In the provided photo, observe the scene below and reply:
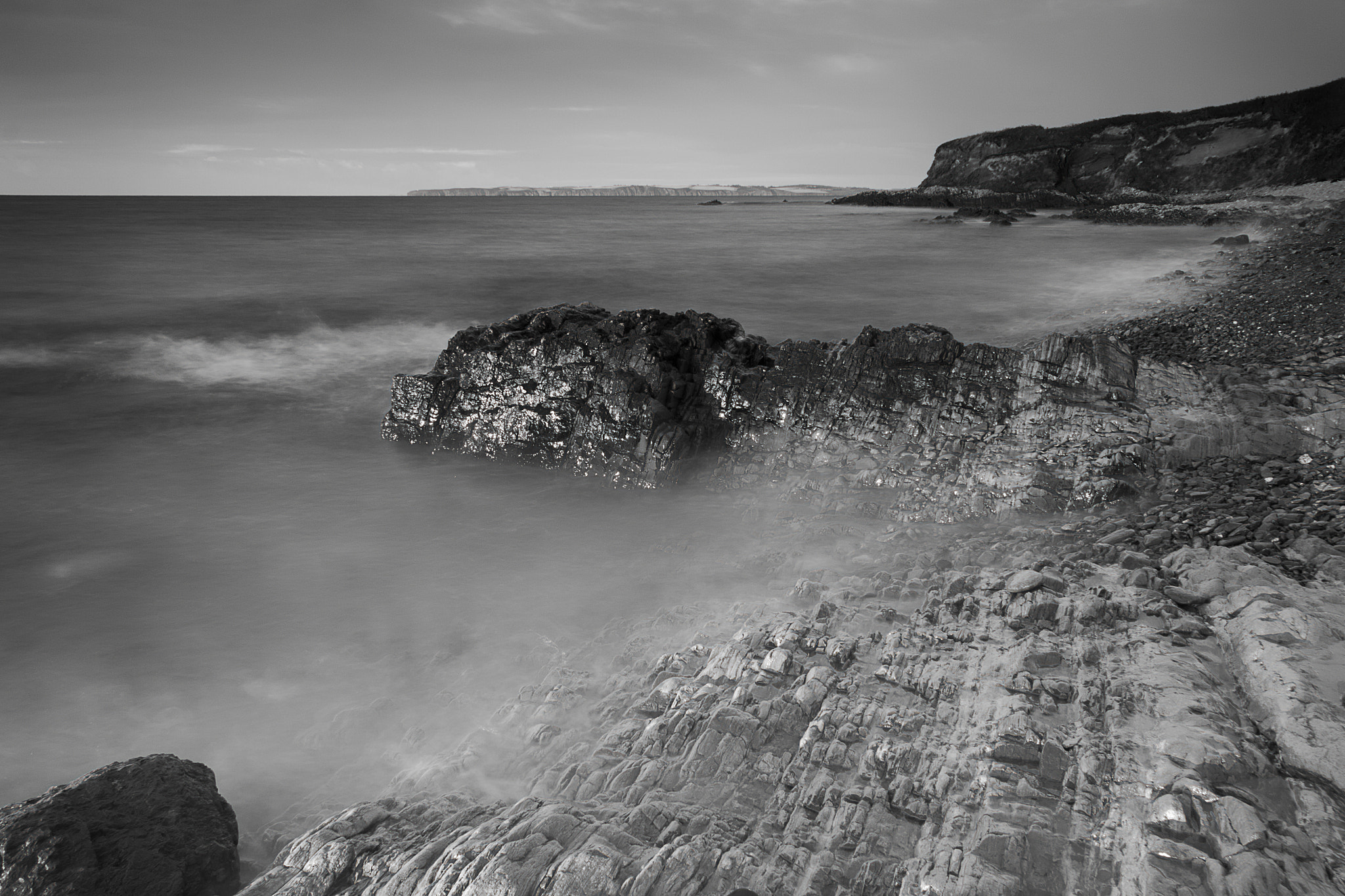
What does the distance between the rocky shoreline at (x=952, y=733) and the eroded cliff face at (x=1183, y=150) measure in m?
49.8

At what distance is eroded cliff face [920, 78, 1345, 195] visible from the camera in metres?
45.6

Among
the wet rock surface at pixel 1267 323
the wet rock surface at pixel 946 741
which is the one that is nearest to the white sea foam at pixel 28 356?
the wet rock surface at pixel 946 741

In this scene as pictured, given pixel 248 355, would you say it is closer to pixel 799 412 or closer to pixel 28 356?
pixel 28 356

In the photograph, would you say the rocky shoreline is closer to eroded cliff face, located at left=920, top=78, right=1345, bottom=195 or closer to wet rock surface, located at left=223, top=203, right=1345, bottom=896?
wet rock surface, located at left=223, top=203, right=1345, bottom=896

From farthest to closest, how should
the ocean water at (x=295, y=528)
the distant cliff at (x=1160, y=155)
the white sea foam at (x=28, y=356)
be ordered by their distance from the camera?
the distant cliff at (x=1160, y=155), the white sea foam at (x=28, y=356), the ocean water at (x=295, y=528)

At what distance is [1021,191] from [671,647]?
7135cm

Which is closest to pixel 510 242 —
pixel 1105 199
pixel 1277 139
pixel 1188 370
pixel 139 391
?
pixel 139 391

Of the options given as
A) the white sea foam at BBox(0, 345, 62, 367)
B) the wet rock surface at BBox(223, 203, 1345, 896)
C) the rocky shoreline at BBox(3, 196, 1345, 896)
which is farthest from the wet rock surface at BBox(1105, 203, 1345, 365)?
the white sea foam at BBox(0, 345, 62, 367)

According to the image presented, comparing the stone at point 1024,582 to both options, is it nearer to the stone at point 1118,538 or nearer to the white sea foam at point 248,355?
the stone at point 1118,538

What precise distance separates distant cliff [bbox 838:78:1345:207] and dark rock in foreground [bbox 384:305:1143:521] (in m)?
48.0

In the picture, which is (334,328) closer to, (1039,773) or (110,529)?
(110,529)

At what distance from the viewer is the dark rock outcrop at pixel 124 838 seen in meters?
3.69

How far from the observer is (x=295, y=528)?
840 centimetres

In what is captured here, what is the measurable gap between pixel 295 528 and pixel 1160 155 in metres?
65.3
